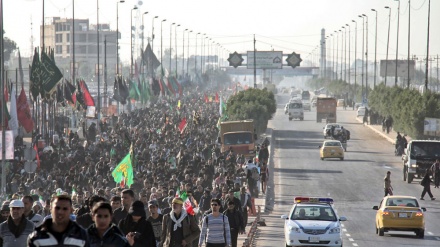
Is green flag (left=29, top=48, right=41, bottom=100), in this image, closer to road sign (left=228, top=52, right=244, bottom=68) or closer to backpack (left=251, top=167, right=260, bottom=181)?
backpack (left=251, top=167, right=260, bottom=181)

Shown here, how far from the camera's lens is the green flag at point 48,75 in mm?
51750

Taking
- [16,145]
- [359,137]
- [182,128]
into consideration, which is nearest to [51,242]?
[16,145]

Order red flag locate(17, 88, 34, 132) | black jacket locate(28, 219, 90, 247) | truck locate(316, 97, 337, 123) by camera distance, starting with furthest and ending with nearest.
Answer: truck locate(316, 97, 337, 123) → red flag locate(17, 88, 34, 132) → black jacket locate(28, 219, 90, 247)

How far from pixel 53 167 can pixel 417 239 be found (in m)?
16.2

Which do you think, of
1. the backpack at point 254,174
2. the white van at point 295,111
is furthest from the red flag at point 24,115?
the white van at point 295,111

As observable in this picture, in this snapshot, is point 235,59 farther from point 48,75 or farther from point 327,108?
point 48,75

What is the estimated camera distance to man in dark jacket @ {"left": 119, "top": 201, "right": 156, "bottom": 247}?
13.2m

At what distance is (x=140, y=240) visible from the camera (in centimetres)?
1323

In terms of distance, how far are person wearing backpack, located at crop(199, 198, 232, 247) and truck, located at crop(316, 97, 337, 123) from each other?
89.1 meters

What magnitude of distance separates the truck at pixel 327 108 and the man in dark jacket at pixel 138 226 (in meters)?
93.7

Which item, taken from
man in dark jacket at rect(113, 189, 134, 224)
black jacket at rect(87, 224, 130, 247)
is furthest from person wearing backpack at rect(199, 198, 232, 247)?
black jacket at rect(87, 224, 130, 247)

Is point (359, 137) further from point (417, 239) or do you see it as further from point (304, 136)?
point (417, 239)

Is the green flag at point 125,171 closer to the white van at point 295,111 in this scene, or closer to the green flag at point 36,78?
the green flag at point 36,78

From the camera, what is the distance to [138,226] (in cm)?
1331
